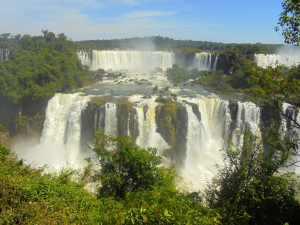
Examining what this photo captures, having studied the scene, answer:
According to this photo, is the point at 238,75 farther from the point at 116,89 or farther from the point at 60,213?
the point at 60,213

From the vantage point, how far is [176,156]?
15414 millimetres

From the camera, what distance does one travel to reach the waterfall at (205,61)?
29.0 m

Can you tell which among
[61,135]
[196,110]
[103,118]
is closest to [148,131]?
[103,118]

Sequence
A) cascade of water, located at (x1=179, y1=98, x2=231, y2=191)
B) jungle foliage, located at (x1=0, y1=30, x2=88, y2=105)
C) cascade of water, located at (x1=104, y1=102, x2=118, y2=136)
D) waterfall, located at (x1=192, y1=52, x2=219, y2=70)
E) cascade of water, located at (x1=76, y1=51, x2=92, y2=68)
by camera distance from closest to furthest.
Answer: cascade of water, located at (x1=179, y1=98, x2=231, y2=191) < cascade of water, located at (x1=104, y1=102, x2=118, y2=136) < jungle foliage, located at (x1=0, y1=30, x2=88, y2=105) < waterfall, located at (x1=192, y1=52, x2=219, y2=70) < cascade of water, located at (x1=76, y1=51, x2=92, y2=68)

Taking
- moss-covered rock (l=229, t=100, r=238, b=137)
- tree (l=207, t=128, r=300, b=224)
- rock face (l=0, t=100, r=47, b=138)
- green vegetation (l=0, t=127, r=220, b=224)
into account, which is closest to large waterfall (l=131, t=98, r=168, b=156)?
moss-covered rock (l=229, t=100, r=238, b=137)

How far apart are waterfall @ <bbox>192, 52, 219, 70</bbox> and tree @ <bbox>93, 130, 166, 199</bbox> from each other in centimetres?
2442

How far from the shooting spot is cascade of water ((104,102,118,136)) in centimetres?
1541

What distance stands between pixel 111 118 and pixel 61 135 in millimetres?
4946

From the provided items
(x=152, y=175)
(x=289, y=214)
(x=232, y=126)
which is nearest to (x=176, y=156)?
(x=232, y=126)

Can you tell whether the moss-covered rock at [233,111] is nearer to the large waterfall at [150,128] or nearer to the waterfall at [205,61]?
the large waterfall at [150,128]

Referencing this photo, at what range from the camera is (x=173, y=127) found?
15.4 m

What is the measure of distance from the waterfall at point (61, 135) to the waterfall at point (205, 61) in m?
19.1

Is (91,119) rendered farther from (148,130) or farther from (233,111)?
(233,111)

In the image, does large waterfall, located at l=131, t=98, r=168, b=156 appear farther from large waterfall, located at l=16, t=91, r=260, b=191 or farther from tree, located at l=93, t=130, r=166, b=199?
tree, located at l=93, t=130, r=166, b=199
